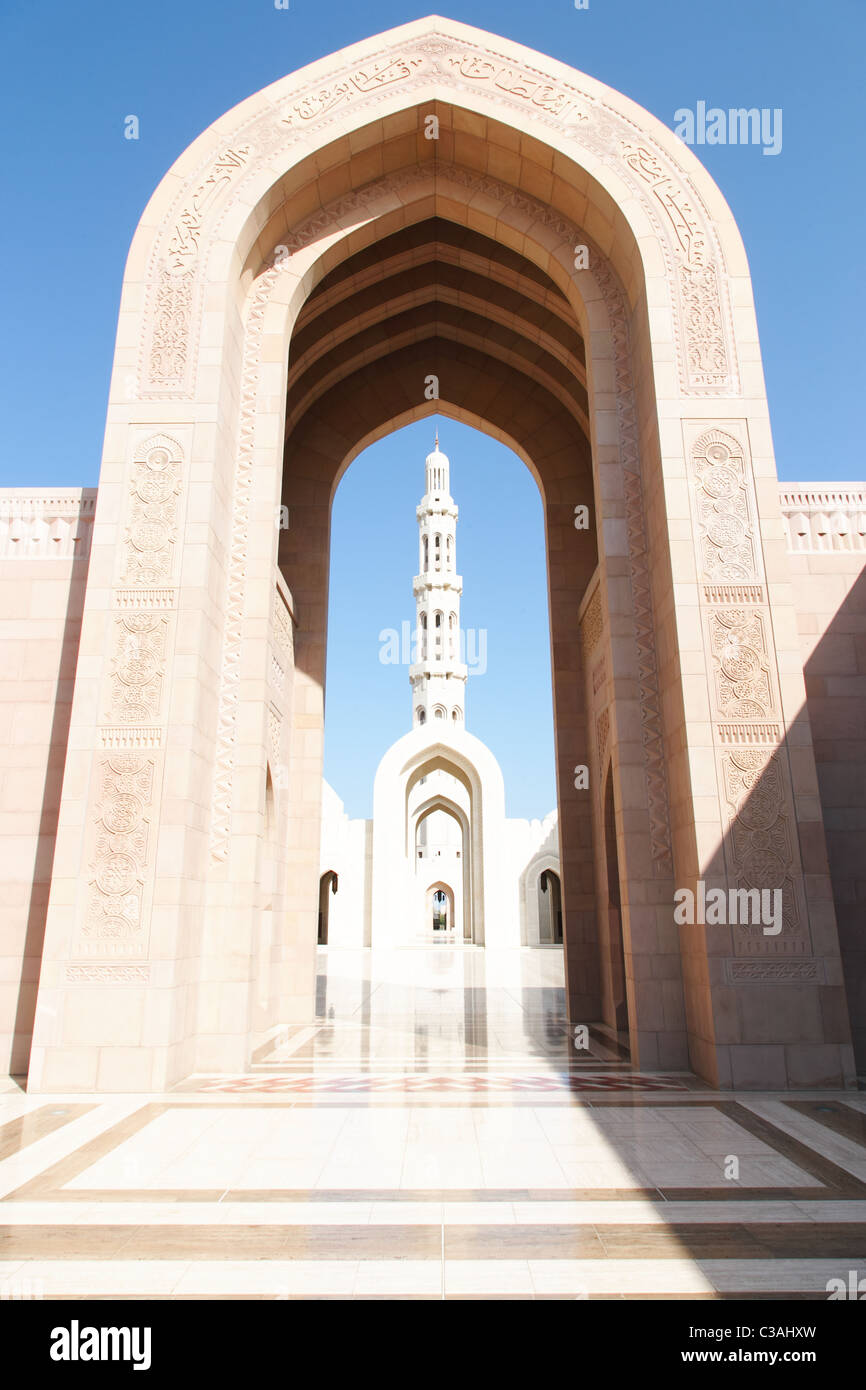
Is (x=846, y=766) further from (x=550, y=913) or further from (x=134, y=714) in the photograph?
(x=550, y=913)

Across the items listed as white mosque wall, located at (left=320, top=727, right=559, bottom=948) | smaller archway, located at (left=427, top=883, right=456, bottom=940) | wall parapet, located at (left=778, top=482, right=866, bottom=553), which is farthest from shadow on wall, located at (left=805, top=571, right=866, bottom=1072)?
smaller archway, located at (left=427, top=883, right=456, bottom=940)

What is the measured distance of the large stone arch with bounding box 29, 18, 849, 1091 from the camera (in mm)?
5773

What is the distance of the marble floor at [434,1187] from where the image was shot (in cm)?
272

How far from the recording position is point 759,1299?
8.29 ft

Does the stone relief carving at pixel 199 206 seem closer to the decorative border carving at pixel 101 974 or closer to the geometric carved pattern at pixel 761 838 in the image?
the decorative border carving at pixel 101 974

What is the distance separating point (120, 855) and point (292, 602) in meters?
4.21

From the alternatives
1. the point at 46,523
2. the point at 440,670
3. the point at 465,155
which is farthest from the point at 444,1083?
the point at 440,670

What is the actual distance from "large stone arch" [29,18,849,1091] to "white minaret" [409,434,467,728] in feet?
88.1

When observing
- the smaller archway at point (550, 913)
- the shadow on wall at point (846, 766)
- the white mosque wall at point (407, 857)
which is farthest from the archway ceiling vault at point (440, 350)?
the smaller archway at point (550, 913)

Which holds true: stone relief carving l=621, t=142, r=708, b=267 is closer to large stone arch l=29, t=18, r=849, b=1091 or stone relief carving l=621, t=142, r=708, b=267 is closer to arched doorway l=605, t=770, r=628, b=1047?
large stone arch l=29, t=18, r=849, b=1091

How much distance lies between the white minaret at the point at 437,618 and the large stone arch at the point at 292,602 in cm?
2685

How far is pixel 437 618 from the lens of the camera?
1462 inches
